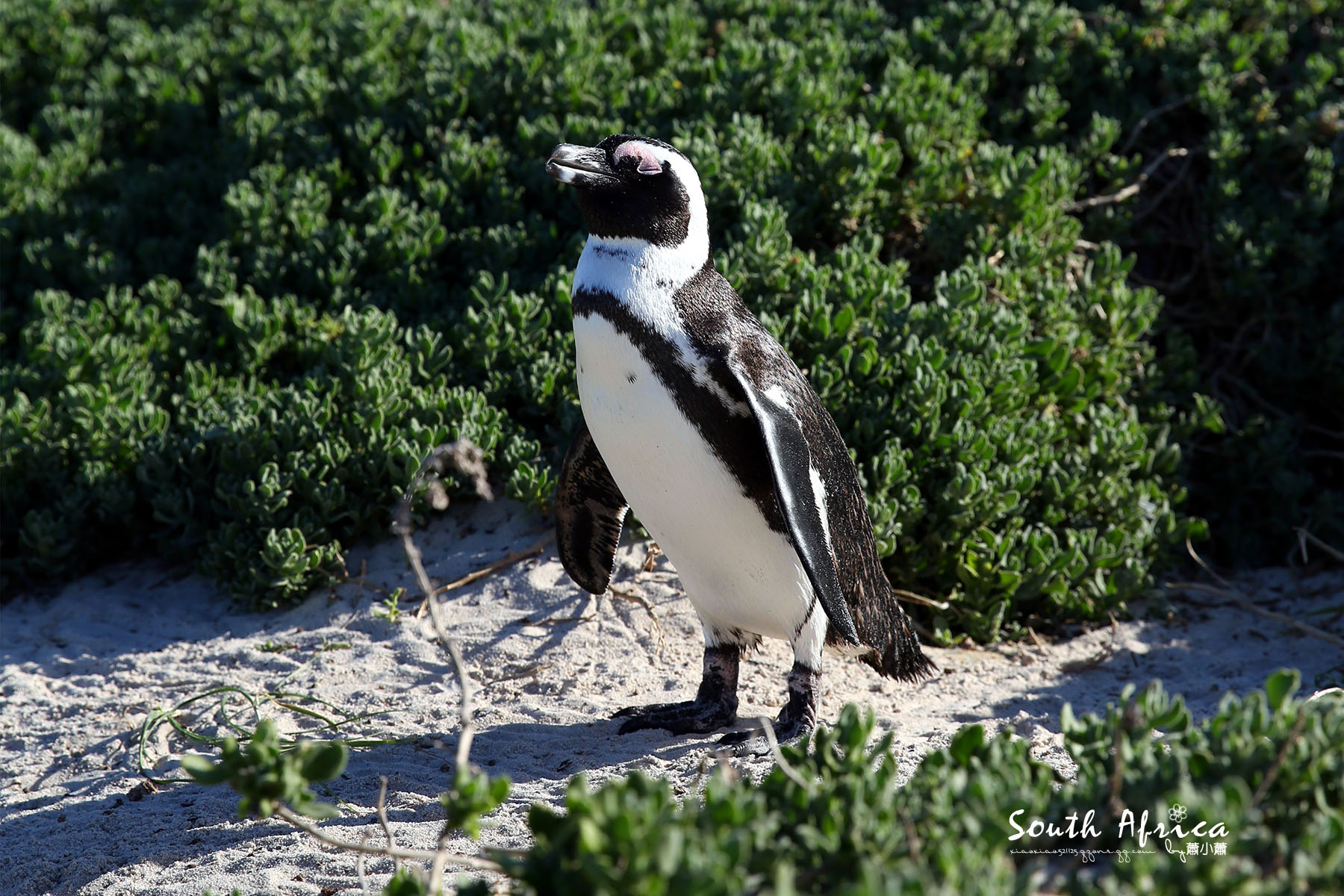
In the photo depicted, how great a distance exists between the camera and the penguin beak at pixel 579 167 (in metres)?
2.81

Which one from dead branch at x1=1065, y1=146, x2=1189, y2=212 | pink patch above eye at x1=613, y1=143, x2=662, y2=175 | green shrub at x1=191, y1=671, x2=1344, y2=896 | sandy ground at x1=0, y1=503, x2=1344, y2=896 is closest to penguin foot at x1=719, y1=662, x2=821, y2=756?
sandy ground at x1=0, y1=503, x2=1344, y2=896


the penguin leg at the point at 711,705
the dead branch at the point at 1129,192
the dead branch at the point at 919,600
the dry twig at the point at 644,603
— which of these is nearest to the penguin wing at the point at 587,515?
the dry twig at the point at 644,603

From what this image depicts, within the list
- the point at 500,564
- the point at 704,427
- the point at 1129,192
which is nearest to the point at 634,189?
the point at 704,427

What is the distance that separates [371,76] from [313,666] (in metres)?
3.30

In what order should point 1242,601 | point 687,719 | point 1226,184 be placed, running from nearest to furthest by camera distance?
point 687,719 → point 1242,601 → point 1226,184

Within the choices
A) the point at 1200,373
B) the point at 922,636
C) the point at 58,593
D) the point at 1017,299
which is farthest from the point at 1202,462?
the point at 58,593

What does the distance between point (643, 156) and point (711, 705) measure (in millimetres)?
1518

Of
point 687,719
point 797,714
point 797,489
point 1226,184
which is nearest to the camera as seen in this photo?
point 797,489

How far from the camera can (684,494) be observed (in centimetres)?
292

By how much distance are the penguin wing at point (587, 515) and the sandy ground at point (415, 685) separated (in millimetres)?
341

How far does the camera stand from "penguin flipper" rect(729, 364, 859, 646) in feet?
9.18

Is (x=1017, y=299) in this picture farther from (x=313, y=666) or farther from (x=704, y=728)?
(x=313, y=666)

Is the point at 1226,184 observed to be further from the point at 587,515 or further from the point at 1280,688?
the point at 1280,688

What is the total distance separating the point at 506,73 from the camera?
571 centimetres
